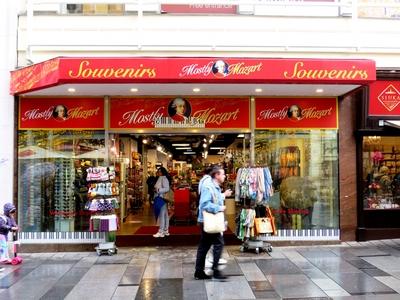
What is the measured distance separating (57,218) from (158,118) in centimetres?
305

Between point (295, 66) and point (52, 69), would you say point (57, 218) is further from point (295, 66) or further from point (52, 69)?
Result: point (295, 66)

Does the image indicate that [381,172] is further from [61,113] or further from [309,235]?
[61,113]

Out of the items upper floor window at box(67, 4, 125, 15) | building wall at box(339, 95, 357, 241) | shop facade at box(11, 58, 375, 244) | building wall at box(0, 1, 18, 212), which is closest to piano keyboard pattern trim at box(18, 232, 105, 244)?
shop facade at box(11, 58, 375, 244)

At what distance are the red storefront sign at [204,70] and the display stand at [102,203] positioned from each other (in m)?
1.94

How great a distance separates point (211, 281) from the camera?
8102 millimetres

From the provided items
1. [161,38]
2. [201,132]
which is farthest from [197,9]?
[201,132]

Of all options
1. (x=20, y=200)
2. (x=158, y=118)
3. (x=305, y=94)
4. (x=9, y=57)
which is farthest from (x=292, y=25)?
(x=20, y=200)

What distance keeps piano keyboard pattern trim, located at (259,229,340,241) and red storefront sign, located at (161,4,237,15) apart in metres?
4.88

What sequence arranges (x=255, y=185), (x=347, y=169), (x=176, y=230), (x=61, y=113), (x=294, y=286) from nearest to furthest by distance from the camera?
1. (x=294, y=286)
2. (x=255, y=185)
3. (x=61, y=113)
4. (x=347, y=169)
5. (x=176, y=230)

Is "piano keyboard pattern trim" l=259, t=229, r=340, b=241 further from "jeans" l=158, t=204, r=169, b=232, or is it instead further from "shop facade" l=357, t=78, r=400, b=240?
"jeans" l=158, t=204, r=169, b=232

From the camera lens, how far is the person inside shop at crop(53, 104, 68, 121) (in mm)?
11328

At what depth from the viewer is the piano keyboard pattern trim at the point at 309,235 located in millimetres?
11406

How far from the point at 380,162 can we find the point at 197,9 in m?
5.40

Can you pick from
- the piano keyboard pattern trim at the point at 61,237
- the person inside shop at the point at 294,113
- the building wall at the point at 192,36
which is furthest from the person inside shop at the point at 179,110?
the piano keyboard pattern trim at the point at 61,237
